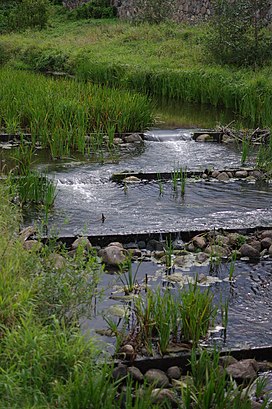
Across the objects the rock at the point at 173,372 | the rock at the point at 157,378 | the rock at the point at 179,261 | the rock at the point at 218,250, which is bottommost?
the rock at the point at 179,261

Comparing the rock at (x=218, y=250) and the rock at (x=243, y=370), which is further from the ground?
the rock at (x=243, y=370)

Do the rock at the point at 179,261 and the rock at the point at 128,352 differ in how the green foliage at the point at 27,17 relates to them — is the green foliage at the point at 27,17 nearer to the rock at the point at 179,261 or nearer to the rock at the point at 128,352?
the rock at the point at 179,261

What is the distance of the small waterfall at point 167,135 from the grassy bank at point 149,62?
1.17 meters

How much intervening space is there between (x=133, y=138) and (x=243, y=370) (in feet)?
22.9

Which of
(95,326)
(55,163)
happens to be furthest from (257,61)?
(95,326)

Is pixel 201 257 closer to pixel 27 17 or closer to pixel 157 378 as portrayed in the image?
pixel 157 378

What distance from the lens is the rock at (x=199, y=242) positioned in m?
6.26

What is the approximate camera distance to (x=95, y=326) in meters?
4.72

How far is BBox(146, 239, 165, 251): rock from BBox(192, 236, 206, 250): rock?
27 centimetres

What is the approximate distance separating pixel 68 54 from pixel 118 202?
14.0m

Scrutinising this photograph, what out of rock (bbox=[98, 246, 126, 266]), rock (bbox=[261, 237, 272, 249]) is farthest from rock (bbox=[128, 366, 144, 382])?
rock (bbox=[261, 237, 272, 249])

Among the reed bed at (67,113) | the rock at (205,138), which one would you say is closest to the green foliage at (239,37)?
the reed bed at (67,113)

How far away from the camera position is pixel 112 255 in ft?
19.3

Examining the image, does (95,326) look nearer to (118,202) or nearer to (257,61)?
(118,202)
